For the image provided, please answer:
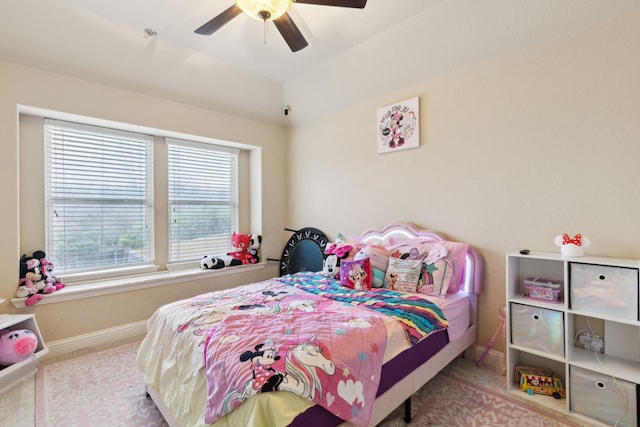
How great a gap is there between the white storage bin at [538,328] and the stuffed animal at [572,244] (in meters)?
0.40

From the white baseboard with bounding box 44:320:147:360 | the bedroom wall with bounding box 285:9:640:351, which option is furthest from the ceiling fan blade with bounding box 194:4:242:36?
the white baseboard with bounding box 44:320:147:360

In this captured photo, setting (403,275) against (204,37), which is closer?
(403,275)

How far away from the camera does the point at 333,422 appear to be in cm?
A: 126

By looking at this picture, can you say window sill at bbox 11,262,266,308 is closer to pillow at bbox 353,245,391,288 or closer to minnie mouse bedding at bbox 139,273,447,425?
minnie mouse bedding at bbox 139,273,447,425

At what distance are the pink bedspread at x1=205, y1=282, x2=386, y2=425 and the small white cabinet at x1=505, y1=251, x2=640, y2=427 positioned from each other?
1145 millimetres

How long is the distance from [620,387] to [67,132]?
4870mm

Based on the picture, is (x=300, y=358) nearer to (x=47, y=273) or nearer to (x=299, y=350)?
(x=299, y=350)

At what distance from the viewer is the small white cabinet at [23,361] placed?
2.14 meters

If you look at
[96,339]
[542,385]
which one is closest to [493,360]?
[542,385]

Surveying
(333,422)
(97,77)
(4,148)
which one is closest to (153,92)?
(97,77)

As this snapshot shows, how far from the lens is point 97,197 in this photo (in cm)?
316

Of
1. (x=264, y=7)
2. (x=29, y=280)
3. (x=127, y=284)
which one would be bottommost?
(x=127, y=284)

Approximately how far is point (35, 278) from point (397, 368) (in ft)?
10.2

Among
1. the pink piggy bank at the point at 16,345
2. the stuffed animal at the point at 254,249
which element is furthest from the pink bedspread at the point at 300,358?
the stuffed animal at the point at 254,249
